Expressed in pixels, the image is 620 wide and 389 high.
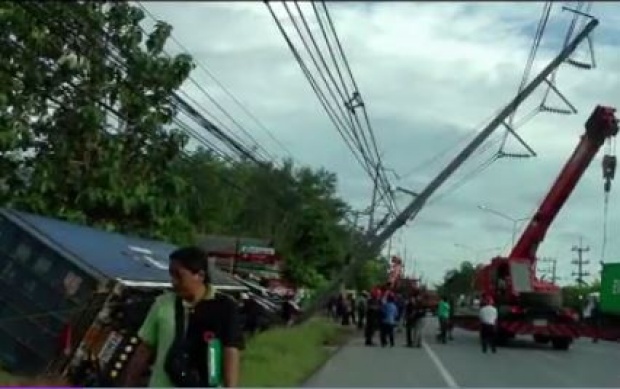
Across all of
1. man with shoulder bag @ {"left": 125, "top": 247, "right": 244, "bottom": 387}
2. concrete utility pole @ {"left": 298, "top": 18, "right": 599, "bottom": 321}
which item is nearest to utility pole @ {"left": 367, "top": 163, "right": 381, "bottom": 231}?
concrete utility pole @ {"left": 298, "top": 18, "right": 599, "bottom": 321}

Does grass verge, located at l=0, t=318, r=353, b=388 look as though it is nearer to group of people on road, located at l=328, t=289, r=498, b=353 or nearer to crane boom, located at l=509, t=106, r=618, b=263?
group of people on road, located at l=328, t=289, r=498, b=353

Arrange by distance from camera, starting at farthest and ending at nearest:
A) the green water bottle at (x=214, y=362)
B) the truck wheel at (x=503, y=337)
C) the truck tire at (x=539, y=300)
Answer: the truck wheel at (x=503, y=337) → the truck tire at (x=539, y=300) → the green water bottle at (x=214, y=362)

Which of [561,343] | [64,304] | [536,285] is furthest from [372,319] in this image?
[64,304]

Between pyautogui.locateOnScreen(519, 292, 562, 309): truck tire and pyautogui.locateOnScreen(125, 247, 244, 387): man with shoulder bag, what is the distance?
29008 mm

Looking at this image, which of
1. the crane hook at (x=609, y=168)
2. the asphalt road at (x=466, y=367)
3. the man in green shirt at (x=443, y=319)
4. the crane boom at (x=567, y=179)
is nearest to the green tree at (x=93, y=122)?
the asphalt road at (x=466, y=367)

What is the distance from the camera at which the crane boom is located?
29.1 meters

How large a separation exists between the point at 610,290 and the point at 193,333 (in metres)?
33.6

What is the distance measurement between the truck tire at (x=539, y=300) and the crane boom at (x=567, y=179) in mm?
1674

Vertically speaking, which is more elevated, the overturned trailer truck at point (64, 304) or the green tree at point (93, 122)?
the green tree at point (93, 122)

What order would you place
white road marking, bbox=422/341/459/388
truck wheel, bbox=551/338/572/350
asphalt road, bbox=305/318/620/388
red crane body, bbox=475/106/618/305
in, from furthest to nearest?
truck wheel, bbox=551/338/572/350, red crane body, bbox=475/106/618/305, asphalt road, bbox=305/318/620/388, white road marking, bbox=422/341/459/388

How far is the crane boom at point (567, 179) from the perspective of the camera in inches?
1144

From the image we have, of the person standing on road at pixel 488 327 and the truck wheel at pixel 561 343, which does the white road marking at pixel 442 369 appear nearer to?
the person standing on road at pixel 488 327

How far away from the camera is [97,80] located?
61.4 ft

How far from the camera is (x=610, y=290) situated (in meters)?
37.5
